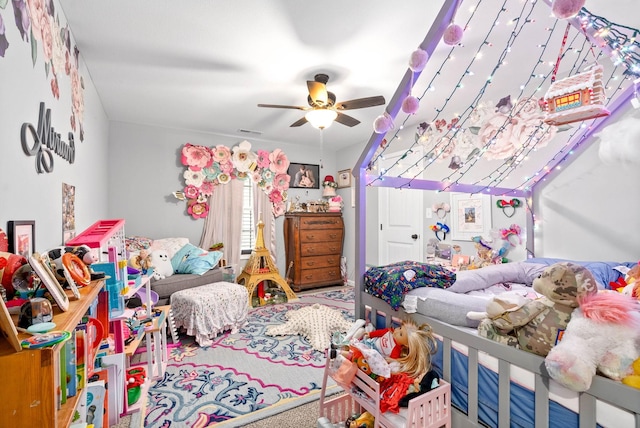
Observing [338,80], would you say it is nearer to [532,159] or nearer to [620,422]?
[532,159]

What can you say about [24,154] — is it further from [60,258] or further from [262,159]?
[262,159]

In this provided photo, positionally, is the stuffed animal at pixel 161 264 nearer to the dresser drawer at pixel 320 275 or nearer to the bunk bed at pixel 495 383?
the dresser drawer at pixel 320 275

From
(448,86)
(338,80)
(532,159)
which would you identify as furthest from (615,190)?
(338,80)

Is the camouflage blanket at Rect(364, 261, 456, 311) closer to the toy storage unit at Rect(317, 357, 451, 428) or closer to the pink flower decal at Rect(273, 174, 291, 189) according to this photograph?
the toy storage unit at Rect(317, 357, 451, 428)

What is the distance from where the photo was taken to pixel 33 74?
1.26 m

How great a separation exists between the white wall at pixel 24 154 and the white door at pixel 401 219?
10.2 feet

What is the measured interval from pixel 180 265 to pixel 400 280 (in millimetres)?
2794

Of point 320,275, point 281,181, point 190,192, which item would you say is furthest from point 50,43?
point 320,275

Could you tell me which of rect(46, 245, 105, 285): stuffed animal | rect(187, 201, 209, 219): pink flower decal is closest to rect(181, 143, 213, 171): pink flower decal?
rect(187, 201, 209, 219): pink flower decal

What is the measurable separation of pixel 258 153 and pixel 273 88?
1912mm

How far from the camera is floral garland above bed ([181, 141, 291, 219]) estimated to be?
4164 millimetres

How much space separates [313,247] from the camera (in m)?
4.66

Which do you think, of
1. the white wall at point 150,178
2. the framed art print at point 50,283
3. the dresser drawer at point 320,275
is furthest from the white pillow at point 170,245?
the framed art print at point 50,283

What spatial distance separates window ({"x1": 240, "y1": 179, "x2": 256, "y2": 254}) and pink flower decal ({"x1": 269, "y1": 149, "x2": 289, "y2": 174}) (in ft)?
1.52
